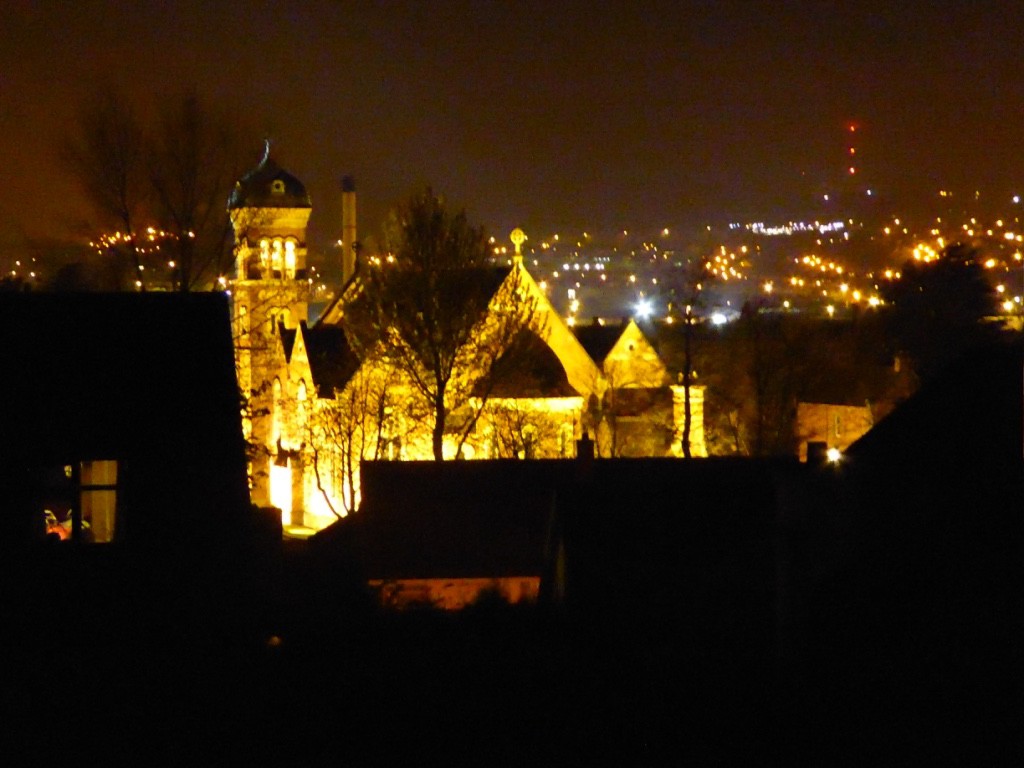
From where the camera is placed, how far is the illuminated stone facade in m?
40.9

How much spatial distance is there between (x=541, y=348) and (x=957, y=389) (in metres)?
31.8

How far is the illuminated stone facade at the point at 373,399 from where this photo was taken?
40.9m

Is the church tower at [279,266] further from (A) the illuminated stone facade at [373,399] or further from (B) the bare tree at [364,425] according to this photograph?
(B) the bare tree at [364,425]

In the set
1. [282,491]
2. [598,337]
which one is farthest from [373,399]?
[598,337]

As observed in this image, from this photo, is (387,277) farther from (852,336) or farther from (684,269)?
(852,336)

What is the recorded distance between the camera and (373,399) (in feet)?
136

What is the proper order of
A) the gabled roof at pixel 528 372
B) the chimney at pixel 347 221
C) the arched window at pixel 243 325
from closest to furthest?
the arched window at pixel 243 325 → the gabled roof at pixel 528 372 → the chimney at pixel 347 221

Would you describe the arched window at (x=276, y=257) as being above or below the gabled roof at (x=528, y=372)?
above

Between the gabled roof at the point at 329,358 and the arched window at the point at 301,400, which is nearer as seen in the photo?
the arched window at the point at 301,400

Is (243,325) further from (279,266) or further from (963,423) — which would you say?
(279,266)

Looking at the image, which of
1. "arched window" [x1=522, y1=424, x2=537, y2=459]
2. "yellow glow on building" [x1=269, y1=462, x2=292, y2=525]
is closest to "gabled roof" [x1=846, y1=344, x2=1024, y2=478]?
"arched window" [x1=522, y1=424, x2=537, y2=459]

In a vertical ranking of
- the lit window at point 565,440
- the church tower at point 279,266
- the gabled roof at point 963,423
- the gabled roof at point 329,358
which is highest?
the church tower at point 279,266

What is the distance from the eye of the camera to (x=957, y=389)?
1512 centimetres

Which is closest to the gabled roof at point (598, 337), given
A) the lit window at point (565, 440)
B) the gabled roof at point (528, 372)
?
the gabled roof at point (528, 372)
